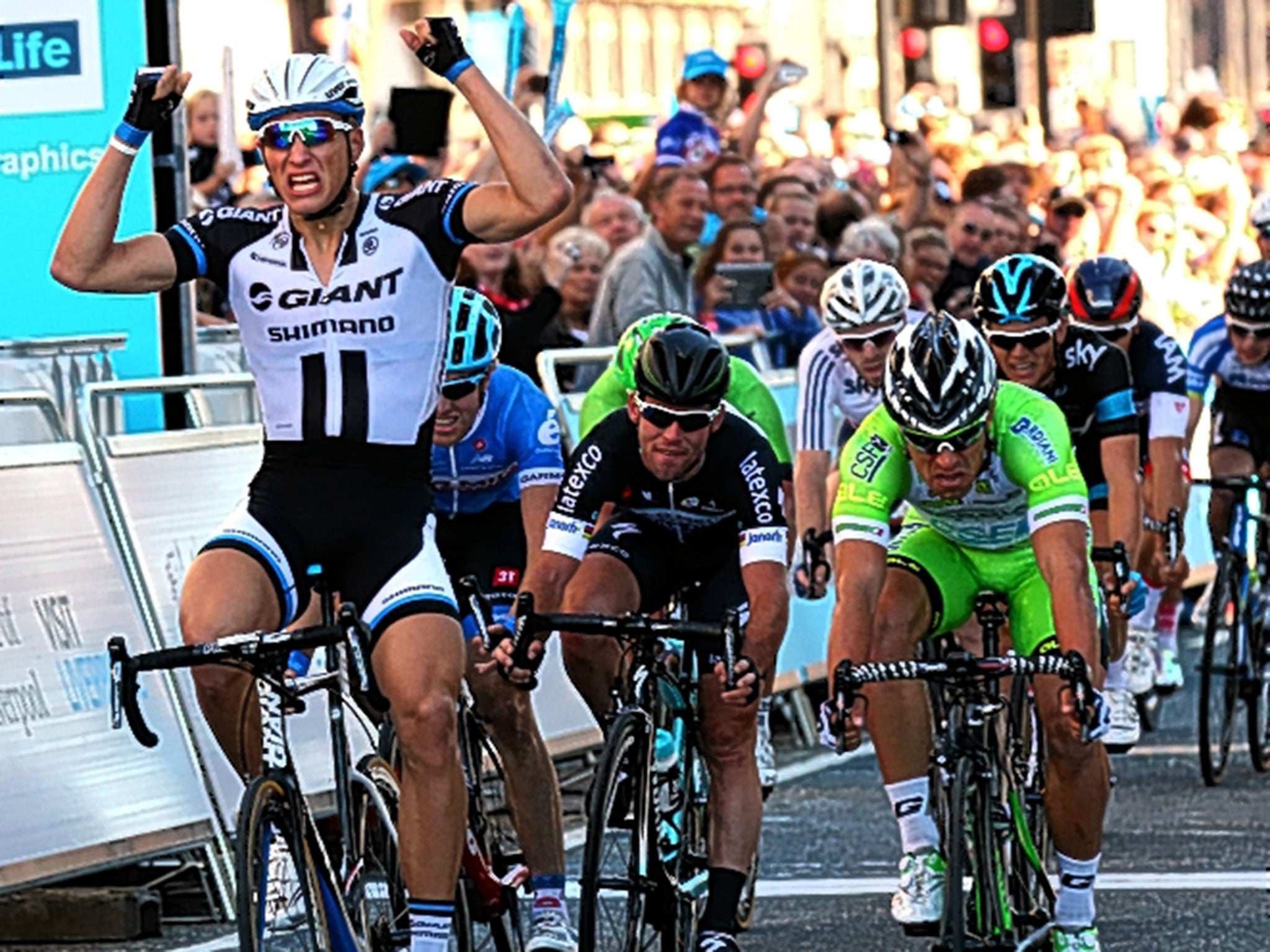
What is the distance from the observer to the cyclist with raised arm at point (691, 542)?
8398 mm

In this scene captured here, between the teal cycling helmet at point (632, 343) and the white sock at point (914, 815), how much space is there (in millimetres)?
1380

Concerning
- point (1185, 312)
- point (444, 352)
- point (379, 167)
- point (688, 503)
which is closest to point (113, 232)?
point (444, 352)

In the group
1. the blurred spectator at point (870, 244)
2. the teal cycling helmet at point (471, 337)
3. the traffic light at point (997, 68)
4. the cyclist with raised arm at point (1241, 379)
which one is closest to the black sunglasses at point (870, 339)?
the teal cycling helmet at point (471, 337)

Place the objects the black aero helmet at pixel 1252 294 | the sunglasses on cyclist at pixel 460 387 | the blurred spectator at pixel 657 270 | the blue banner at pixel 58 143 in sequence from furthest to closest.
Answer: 1. the black aero helmet at pixel 1252 294
2. the blurred spectator at pixel 657 270
3. the blue banner at pixel 58 143
4. the sunglasses on cyclist at pixel 460 387

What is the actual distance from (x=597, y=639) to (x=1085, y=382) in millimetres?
2963

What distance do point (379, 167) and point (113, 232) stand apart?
23.2 feet

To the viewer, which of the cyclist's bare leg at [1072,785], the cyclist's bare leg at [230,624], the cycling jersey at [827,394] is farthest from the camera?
the cycling jersey at [827,394]

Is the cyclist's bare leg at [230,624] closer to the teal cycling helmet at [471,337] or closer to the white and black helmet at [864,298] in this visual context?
the teal cycling helmet at [471,337]

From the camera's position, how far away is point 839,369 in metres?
12.0

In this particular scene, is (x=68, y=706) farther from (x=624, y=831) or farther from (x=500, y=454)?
(x=624, y=831)

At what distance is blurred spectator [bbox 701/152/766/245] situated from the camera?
1590cm

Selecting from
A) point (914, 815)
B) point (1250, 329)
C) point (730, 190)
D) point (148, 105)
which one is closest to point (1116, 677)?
point (1250, 329)

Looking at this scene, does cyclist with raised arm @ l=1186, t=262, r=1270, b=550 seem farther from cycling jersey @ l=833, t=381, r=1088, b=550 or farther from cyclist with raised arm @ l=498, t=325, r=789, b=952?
cyclist with raised arm @ l=498, t=325, r=789, b=952

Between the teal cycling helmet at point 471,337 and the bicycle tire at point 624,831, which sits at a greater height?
the teal cycling helmet at point 471,337
